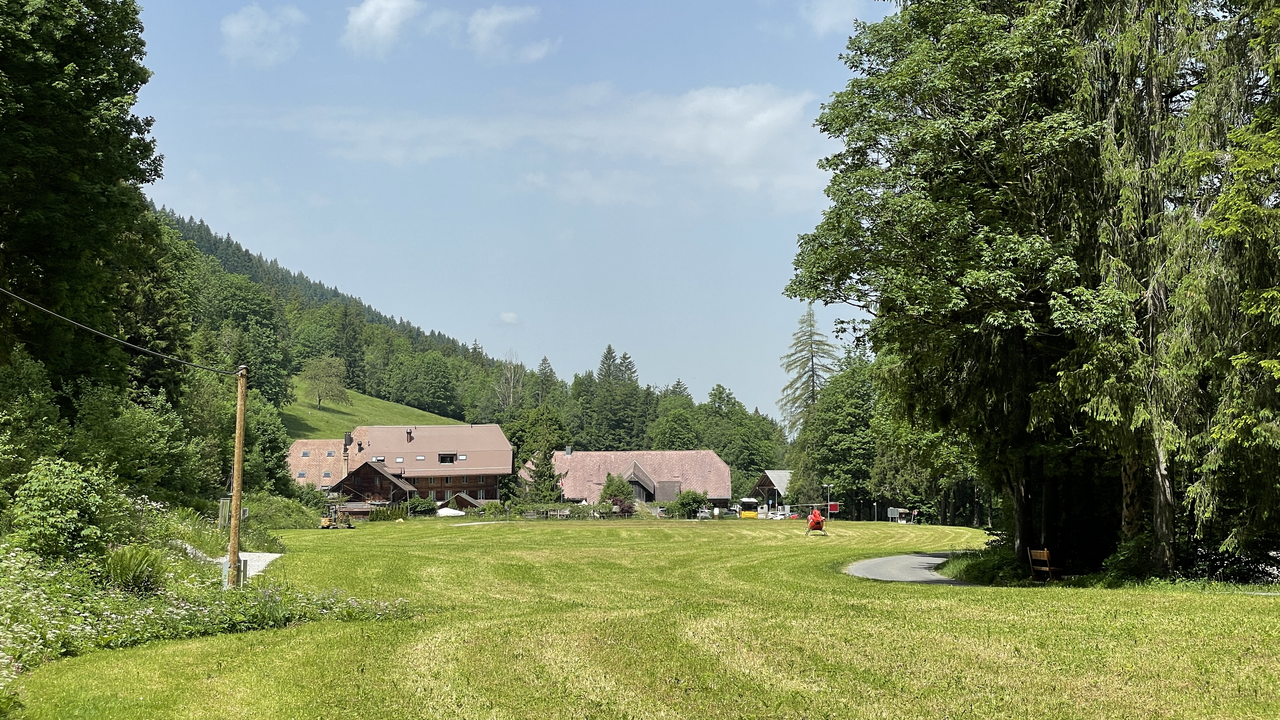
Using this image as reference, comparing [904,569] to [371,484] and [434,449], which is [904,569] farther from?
[434,449]

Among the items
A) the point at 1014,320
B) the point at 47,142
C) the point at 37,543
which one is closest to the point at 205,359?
the point at 47,142

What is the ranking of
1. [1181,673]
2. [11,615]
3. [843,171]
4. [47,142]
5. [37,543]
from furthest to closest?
[47,142]
[843,171]
[37,543]
[11,615]
[1181,673]

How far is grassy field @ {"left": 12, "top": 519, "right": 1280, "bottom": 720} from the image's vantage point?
32.3ft

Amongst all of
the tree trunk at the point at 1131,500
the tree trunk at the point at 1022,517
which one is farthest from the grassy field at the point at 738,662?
the tree trunk at the point at 1022,517

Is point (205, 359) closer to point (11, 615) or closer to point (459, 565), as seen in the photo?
point (459, 565)

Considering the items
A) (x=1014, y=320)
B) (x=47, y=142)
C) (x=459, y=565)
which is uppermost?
(x=47, y=142)

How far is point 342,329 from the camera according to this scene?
178 m

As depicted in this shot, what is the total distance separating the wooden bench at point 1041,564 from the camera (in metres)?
23.0


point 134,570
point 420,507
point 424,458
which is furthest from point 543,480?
point 134,570

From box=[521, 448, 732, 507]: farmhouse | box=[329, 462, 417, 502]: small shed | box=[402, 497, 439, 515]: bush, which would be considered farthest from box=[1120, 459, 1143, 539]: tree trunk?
box=[521, 448, 732, 507]: farmhouse

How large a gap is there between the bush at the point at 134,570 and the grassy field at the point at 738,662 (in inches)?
144

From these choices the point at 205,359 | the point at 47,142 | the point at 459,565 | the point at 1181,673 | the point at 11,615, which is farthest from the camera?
the point at 205,359

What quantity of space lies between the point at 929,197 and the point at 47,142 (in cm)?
2260

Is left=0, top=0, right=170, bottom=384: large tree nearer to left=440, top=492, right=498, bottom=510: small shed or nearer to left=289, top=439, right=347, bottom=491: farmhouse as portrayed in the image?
left=440, top=492, right=498, bottom=510: small shed
